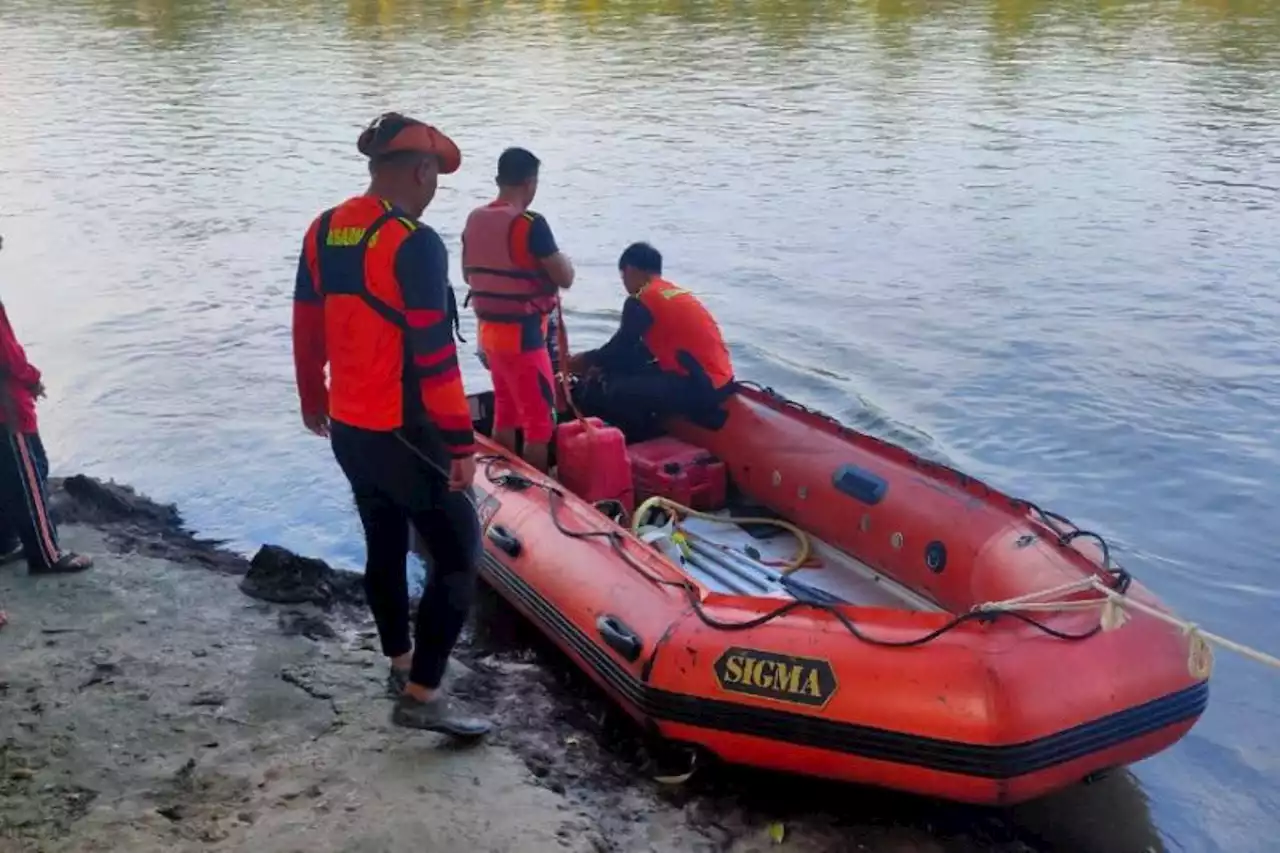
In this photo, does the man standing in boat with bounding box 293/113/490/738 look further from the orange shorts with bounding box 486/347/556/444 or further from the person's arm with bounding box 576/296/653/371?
the person's arm with bounding box 576/296/653/371

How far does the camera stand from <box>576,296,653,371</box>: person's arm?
538 cm

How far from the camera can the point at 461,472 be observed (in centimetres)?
301

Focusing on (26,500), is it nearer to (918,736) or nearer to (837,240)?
(918,736)

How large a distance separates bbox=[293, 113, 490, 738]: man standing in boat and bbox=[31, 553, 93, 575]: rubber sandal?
5.34 feet

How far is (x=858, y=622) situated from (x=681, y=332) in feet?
6.76

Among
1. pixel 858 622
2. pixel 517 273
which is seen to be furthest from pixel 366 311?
pixel 517 273

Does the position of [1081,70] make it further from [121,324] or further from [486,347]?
[486,347]

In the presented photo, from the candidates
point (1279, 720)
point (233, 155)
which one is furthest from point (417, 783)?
point (233, 155)

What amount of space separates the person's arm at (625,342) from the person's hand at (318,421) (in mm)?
2137

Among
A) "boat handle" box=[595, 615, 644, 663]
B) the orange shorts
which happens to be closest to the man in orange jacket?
the orange shorts

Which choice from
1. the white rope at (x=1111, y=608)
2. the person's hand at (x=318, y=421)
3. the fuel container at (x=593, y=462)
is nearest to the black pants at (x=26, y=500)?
the person's hand at (x=318, y=421)

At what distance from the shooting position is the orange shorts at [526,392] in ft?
16.0

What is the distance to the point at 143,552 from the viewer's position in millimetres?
5035

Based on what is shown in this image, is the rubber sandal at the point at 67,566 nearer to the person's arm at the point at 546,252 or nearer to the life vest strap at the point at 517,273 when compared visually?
the life vest strap at the point at 517,273
